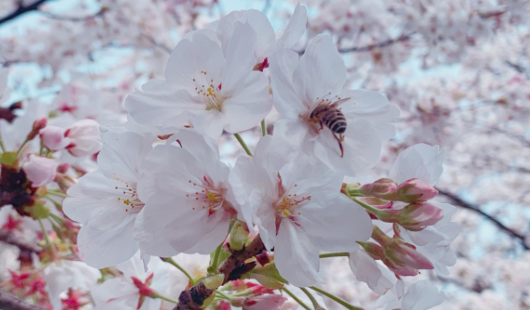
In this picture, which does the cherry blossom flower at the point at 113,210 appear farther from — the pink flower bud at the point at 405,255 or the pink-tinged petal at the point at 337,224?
the pink flower bud at the point at 405,255

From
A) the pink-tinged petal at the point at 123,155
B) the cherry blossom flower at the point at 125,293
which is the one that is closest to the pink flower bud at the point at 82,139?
the cherry blossom flower at the point at 125,293

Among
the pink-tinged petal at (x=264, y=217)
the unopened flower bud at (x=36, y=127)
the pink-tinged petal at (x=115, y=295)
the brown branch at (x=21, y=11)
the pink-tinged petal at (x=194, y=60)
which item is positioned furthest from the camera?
the brown branch at (x=21, y=11)

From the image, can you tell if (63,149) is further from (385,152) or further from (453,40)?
(385,152)

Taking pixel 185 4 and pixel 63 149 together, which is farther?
pixel 185 4

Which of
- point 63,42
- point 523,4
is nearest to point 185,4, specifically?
point 63,42

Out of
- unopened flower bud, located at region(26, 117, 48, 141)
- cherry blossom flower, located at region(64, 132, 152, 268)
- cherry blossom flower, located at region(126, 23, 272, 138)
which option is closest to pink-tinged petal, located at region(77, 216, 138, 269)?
cherry blossom flower, located at region(64, 132, 152, 268)

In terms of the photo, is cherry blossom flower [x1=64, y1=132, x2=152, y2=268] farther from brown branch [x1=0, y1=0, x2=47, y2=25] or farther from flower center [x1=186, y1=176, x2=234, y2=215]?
brown branch [x1=0, y1=0, x2=47, y2=25]

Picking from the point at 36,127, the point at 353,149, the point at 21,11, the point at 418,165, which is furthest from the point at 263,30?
the point at 21,11
